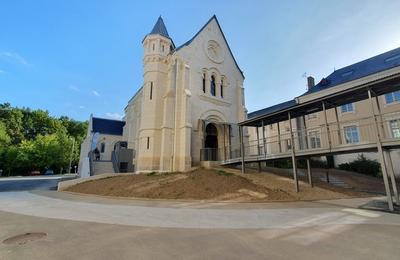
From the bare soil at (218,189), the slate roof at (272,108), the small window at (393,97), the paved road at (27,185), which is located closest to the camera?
the bare soil at (218,189)

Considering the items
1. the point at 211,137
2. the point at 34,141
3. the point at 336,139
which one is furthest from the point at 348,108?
the point at 34,141

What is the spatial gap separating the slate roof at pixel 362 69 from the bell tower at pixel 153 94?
19.2 meters

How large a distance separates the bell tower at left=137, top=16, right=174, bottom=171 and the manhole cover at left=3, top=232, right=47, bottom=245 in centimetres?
1397

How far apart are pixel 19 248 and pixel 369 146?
43.5 feet

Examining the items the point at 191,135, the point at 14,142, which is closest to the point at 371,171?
the point at 191,135

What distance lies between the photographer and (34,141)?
49406mm

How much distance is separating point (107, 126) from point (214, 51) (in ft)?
79.3

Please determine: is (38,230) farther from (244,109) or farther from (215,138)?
(244,109)

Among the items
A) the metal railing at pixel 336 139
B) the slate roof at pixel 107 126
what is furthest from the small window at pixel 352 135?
the slate roof at pixel 107 126

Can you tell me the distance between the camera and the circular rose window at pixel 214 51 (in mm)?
24109

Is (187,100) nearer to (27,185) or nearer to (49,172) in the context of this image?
(27,185)

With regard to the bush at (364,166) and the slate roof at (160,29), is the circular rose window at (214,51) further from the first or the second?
the bush at (364,166)

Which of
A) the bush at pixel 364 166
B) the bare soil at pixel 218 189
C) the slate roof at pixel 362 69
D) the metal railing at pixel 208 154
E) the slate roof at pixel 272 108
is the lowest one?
the bare soil at pixel 218 189

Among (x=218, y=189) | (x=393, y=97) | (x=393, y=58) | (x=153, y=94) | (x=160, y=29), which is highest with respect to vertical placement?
(x=160, y=29)
